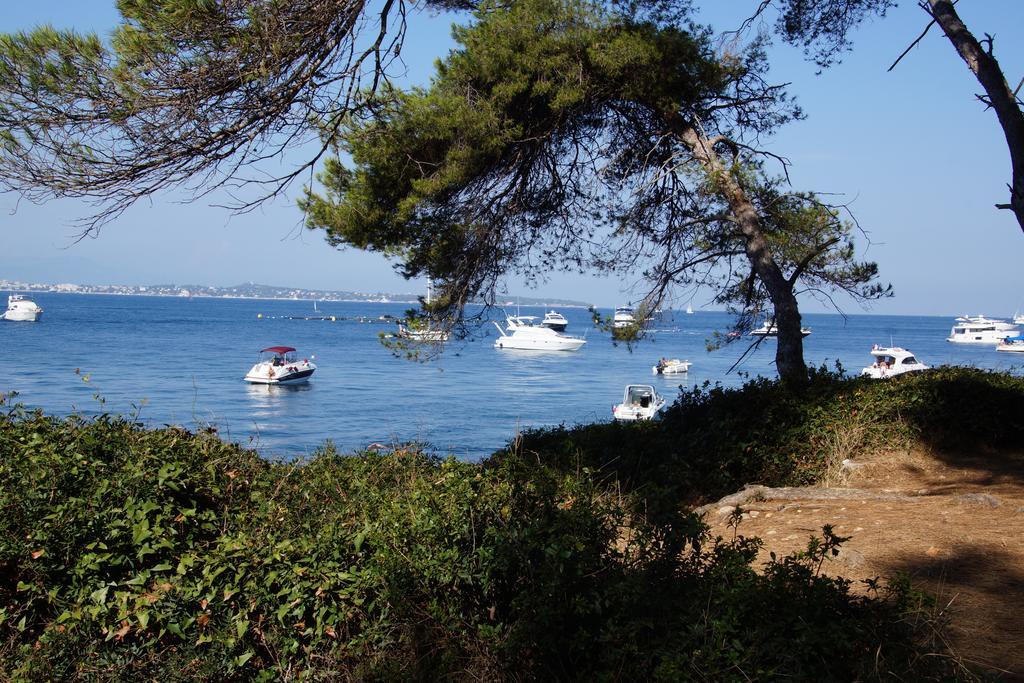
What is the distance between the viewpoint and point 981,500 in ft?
18.9

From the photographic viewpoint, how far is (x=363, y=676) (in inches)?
131

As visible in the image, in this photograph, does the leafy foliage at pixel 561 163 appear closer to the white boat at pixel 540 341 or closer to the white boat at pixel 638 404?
the white boat at pixel 638 404

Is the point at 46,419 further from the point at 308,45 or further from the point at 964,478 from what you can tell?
the point at 964,478

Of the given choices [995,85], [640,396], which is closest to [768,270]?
[995,85]

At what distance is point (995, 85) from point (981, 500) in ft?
9.67

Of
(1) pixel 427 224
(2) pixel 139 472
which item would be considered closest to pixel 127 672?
(2) pixel 139 472

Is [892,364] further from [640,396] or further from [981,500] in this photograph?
[981,500]

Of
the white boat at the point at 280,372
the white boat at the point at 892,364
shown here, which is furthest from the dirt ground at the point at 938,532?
the white boat at the point at 280,372

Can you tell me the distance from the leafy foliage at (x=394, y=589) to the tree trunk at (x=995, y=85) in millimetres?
3523

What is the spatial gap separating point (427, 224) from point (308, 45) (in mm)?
3107

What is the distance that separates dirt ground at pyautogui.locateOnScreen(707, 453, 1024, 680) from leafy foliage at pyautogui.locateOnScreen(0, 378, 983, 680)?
50 cm

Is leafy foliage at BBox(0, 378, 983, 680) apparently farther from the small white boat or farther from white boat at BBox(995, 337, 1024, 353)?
white boat at BBox(995, 337, 1024, 353)

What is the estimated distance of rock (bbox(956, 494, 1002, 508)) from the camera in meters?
5.69

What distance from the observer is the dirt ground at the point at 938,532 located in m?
3.64
